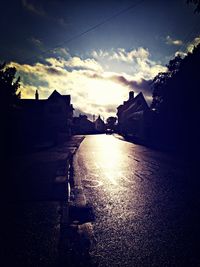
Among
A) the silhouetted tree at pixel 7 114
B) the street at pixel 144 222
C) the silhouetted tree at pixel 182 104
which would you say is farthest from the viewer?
the silhouetted tree at pixel 182 104

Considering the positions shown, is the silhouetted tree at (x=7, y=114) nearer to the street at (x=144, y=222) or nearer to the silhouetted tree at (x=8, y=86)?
the silhouetted tree at (x=8, y=86)

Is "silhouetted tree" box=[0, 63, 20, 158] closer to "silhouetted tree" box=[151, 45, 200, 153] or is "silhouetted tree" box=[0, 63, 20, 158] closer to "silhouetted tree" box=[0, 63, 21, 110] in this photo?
"silhouetted tree" box=[0, 63, 21, 110]

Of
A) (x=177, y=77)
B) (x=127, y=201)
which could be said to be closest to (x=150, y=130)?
(x=177, y=77)

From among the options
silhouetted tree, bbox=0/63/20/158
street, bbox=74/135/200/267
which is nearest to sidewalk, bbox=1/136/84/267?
street, bbox=74/135/200/267

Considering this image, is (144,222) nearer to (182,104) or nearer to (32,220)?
(32,220)

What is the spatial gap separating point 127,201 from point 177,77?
20669 millimetres

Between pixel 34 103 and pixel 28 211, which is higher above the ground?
pixel 34 103

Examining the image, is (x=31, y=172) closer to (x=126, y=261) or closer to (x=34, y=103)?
(x=126, y=261)

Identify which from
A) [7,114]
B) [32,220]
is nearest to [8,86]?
[7,114]

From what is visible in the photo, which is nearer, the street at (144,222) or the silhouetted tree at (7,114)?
the street at (144,222)

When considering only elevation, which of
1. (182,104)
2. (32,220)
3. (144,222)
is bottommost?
(32,220)

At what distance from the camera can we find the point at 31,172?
30.0 ft

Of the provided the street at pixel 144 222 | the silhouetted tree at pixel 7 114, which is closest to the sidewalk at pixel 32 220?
the street at pixel 144 222

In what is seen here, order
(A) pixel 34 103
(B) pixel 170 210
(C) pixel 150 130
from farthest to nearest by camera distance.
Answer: (A) pixel 34 103, (C) pixel 150 130, (B) pixel 170 210
